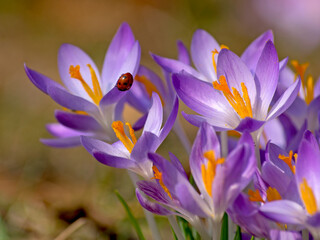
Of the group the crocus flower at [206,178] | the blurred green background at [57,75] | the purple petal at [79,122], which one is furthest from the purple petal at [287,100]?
the blurred green background at [57,75]

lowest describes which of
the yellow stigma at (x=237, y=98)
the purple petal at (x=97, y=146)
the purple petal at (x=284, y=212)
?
the purple petal at (x=97, y=146)

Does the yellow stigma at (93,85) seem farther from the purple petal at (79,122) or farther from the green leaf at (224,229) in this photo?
the green leaf at (224,229)

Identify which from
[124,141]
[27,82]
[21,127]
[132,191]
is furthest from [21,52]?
[124,141]

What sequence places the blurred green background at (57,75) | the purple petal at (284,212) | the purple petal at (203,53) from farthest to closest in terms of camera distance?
the blurred green background at (57,75) → the purple petal at (203,53) → the purple petal at (284,212)

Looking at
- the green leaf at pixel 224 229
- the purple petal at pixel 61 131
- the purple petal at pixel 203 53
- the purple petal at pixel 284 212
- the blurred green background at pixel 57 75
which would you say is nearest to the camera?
the purple petal at pixel 284 212

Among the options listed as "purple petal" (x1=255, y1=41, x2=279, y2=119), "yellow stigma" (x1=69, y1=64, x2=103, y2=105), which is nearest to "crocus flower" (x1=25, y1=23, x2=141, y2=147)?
"yellow stigma" (x1=69, y1=64, x2=103, y2=105)

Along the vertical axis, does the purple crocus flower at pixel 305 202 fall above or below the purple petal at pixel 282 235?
above

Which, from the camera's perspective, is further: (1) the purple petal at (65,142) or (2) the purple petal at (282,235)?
(1) the purple petal at (65,142)
